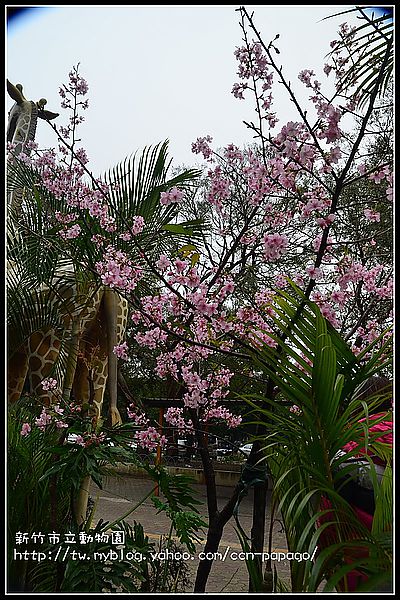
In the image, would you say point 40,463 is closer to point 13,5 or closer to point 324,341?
point 324,341

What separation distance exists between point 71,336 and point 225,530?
86.5 inches

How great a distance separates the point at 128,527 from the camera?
245 centimetres

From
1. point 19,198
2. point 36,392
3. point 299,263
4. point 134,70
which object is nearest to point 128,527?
point 36,392

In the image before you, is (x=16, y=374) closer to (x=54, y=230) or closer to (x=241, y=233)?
(x=54, y=230)

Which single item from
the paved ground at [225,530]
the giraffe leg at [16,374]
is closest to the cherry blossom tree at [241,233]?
the paved ground at [225,530]

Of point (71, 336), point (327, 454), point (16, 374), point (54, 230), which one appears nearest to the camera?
point (327, 454)

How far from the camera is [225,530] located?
448cm

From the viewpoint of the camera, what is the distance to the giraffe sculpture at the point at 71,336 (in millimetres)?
3248

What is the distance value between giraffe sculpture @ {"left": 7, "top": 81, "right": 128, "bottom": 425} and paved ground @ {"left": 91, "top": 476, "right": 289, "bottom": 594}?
61 cm

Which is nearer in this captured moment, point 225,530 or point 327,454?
point 327,454

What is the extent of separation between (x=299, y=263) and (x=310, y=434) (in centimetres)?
390

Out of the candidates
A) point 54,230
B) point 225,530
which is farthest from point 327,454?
point 225,530

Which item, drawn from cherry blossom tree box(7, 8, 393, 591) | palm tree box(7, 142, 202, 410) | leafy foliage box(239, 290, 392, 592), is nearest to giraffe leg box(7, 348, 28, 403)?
palm tree box(7, 142, 202, 410)

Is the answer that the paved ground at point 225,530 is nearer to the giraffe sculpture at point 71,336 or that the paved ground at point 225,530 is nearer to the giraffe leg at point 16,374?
the giraffe sculpture at point 71,336
